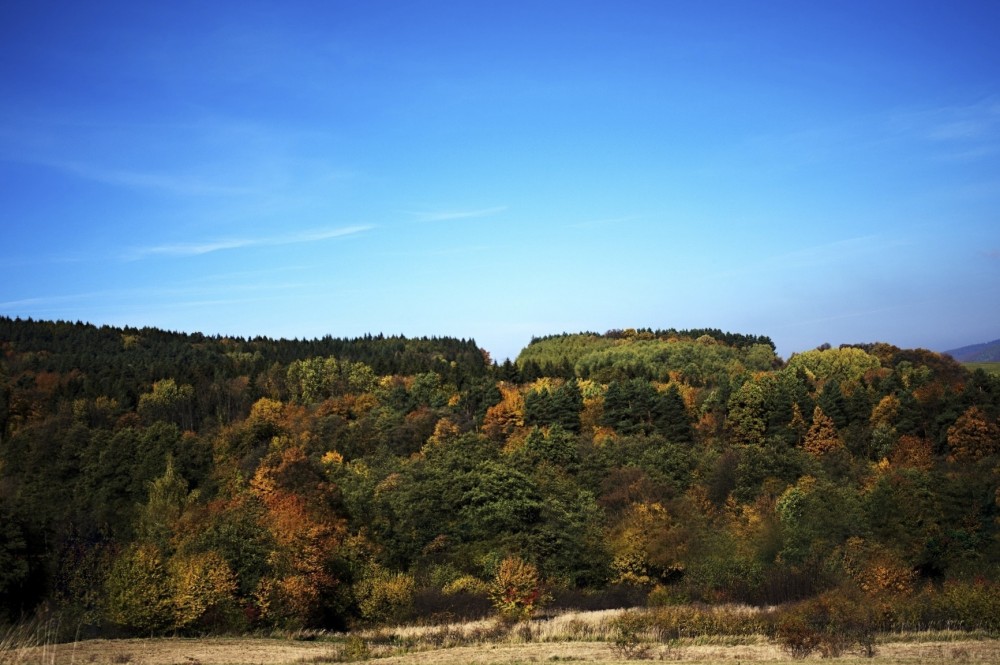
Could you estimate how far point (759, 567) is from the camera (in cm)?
6234

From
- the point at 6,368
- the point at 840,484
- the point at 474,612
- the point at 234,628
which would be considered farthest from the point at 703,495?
the point at 6,368

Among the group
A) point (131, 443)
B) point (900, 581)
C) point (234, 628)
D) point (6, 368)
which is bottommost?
point (900, 581)

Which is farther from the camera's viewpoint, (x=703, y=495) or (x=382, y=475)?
(x=382, y=475)

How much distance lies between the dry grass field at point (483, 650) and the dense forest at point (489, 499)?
6.65m

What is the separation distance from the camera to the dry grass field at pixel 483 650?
107 ft

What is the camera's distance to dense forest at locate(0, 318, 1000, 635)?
54.3 meters

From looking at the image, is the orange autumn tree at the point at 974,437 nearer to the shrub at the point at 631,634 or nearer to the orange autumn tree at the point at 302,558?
the shrub at the point at 631,634

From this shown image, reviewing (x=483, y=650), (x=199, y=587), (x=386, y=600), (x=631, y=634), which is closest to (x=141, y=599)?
(x=199, y=587)

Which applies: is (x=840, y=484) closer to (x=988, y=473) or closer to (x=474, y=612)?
(x=988, y=473)

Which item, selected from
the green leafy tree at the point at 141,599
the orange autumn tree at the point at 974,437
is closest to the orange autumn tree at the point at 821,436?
the orange autumn tree at the point at 974,437

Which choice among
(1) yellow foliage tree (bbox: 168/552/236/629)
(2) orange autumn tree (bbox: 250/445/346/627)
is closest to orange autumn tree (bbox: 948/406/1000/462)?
(2) orange autumn tree (bbox: 250/445/346/627)

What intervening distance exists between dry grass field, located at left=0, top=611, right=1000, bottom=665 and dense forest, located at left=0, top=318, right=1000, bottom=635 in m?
6.65

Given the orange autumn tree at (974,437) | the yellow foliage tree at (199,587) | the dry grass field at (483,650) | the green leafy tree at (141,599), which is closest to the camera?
the dry grass field at (483,650)

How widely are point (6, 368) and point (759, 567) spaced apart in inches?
7143
